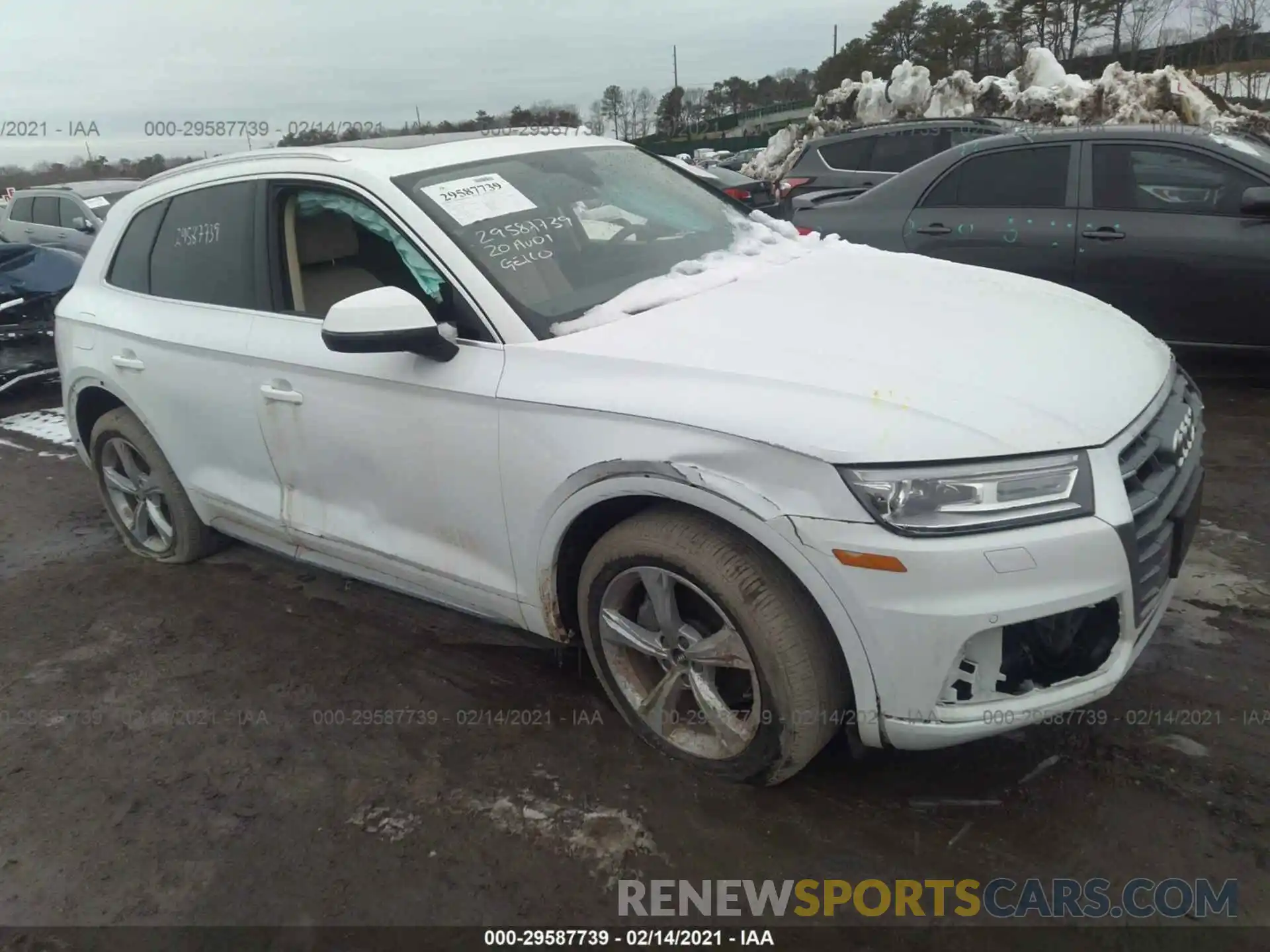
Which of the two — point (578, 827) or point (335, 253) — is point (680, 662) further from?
point (335, 253)

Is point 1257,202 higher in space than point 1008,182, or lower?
lower

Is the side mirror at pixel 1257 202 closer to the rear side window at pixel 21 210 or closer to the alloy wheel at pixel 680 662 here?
the alloy wheel at pixel 680 662

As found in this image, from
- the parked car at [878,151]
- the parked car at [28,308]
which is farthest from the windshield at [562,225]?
the parked car at [878,151]

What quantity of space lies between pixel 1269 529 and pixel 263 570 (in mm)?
4323

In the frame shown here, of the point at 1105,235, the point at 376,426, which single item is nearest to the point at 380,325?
the point at 376,426

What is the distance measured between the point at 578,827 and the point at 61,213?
1346cm

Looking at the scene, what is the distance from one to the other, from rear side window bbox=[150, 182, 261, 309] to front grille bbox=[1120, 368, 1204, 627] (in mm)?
2893

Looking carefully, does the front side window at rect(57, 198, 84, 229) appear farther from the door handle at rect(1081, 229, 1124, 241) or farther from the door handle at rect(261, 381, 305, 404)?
the door handle at rect(1081, 229, 1124, 241)

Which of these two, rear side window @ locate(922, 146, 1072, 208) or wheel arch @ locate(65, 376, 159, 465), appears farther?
rear side window @ locate(922, 146, 1072, 208)

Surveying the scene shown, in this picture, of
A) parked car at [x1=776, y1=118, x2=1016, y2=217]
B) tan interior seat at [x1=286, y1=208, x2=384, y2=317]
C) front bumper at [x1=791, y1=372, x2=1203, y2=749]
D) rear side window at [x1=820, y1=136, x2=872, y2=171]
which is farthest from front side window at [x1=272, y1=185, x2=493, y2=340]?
rear side window at [x1=820, y1=136, x2=872, y2=171]

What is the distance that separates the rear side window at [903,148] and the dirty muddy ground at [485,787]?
8002 mm

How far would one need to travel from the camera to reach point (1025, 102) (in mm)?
21984

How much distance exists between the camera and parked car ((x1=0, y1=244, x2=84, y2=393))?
742 centimetres

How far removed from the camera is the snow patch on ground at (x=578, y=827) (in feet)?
8.28
